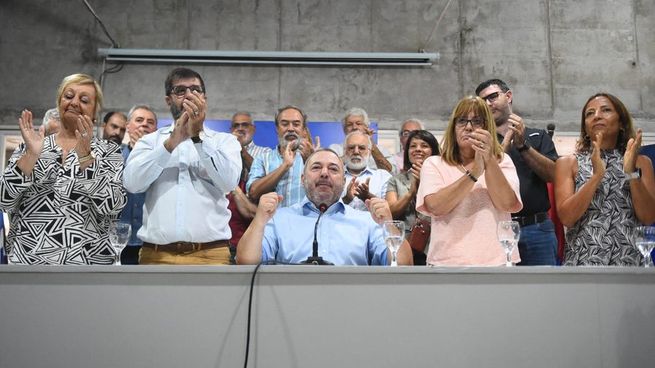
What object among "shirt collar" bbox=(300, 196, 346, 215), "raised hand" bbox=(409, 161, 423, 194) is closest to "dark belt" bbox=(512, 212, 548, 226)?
"raised hand" bbox=(409, 161, 423, 194)

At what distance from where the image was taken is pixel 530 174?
9.15 ft

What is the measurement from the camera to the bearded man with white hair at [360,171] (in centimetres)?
331

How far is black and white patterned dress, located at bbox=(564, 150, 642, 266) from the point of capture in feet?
7.94

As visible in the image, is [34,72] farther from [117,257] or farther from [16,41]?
[117,257]

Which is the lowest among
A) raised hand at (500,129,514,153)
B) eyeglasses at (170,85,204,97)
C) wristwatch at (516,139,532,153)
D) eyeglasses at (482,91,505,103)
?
wristwatch at (516,139,532,153)

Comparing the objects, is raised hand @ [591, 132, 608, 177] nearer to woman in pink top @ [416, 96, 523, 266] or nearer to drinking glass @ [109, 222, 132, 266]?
woman in pink top @ [416, 96, 523, 266]

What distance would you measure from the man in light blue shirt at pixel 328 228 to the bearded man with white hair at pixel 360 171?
23.9 inches

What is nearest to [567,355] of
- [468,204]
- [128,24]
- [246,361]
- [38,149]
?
[468,204]

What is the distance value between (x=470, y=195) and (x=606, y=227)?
553 millimetres

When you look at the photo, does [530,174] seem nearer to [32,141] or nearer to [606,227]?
[606,227]

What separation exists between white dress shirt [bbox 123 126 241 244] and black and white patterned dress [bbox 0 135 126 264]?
0.40ft

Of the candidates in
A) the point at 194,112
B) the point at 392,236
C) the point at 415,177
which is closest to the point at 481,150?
the point at 392,236

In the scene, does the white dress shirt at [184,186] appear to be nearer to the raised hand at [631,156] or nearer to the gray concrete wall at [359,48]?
the raised hand at [631,156]

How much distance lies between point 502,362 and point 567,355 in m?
0.17
